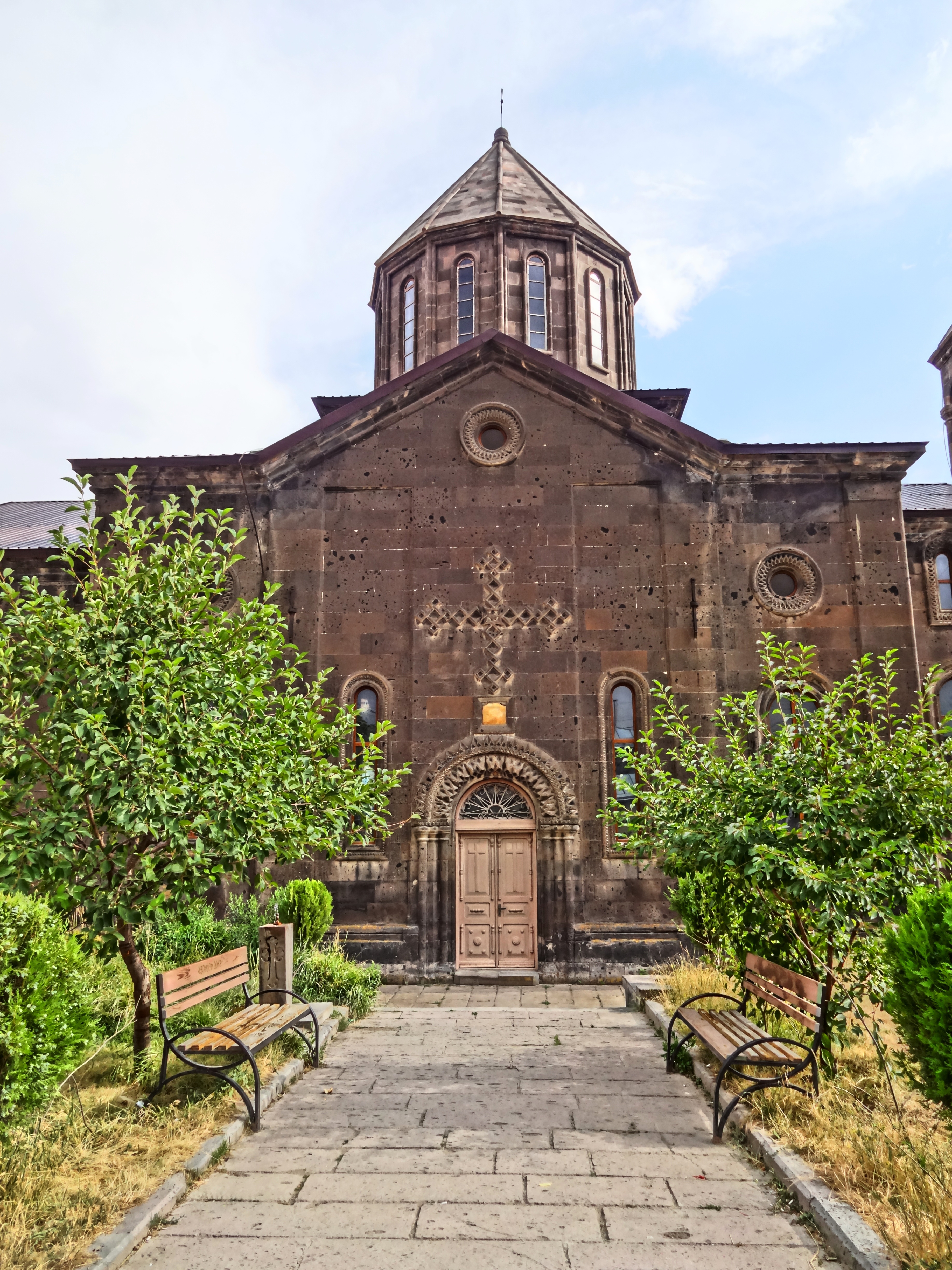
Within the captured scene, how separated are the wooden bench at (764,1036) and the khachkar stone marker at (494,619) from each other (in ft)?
23.3

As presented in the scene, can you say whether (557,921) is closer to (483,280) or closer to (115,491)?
(115,491)

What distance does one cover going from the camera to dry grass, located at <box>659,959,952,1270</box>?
15.6 feet

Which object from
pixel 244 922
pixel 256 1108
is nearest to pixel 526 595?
pixel 244 922

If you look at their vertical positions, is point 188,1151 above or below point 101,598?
below

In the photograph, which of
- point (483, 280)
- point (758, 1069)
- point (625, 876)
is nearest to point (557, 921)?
point (625, 876)

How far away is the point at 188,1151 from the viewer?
246 inches

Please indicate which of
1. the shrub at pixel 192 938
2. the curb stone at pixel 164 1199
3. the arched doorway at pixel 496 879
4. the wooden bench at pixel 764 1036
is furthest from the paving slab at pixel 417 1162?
the arched doorway at pixel 496 879

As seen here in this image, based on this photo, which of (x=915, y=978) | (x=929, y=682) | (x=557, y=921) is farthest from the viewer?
(x=557, y=921)

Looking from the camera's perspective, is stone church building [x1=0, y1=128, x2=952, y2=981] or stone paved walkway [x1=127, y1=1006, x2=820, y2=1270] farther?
stone church building [x1=0, y1=128, x2=952, y2=981]

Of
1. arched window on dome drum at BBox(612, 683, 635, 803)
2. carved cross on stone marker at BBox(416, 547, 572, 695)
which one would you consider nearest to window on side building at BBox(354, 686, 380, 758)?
carved cross on stone marker at BBox(416, 547, 572, 695)

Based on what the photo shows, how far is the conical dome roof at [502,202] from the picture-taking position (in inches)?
822

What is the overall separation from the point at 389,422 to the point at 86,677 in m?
9.48

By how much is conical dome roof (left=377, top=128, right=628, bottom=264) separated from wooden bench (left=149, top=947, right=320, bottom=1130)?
56.3ft

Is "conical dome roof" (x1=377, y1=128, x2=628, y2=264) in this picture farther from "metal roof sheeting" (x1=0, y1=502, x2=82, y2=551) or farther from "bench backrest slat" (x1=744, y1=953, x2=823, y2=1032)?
"bench backrest slat" (x1=744, y1=953, x2=823, y2=1032)
